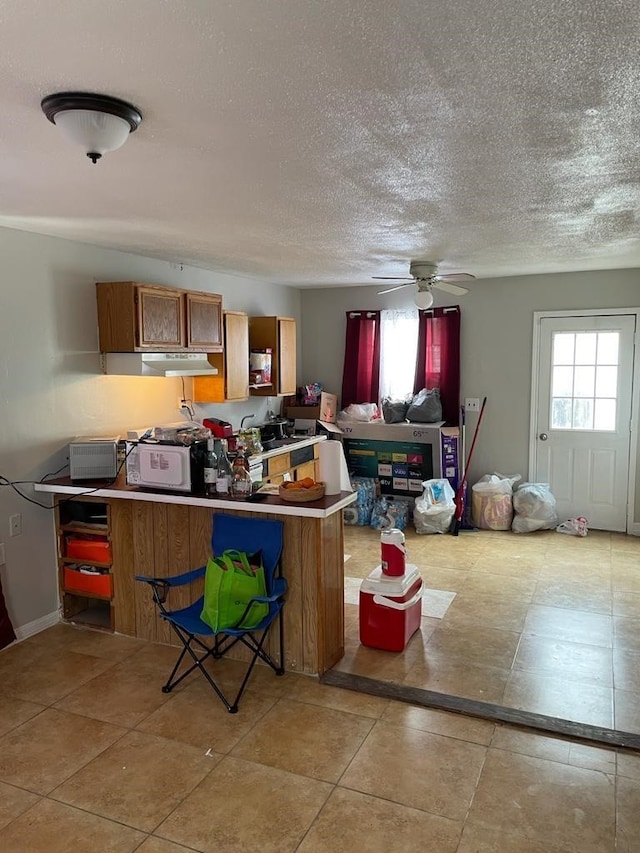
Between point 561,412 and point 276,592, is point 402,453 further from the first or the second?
point 276,592

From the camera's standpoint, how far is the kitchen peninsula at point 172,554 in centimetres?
346

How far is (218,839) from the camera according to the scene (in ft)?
7.63

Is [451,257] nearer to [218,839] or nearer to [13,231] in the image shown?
[13,231]

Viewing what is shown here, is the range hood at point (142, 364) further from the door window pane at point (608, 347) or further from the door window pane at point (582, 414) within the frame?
the door window pane at point (608, 347)

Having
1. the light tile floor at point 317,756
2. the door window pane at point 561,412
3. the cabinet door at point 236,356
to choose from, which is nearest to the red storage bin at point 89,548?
the light tile floor at point 317,756

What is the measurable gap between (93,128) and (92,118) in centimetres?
3

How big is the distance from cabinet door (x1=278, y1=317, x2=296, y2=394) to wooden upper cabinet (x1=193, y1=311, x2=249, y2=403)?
0.62m

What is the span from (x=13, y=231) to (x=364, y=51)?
117 inches

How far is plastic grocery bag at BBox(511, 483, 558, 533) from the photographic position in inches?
241

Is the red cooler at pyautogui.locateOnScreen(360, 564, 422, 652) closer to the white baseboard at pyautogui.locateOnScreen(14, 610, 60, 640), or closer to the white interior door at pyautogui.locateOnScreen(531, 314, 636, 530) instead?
the white baseboard at pyautogui.locateOnScreen(14, 610, 60, 640)

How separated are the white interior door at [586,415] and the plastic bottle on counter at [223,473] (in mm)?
3786

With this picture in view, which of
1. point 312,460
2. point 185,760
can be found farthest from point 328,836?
point 312,460

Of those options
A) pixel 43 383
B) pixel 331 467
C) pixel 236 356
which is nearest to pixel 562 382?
pixel 236 356

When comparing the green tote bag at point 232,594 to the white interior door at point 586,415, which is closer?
the green tote bag at point 232,594
